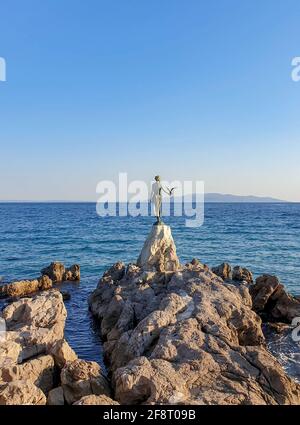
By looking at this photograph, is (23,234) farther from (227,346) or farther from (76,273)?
(227,346)

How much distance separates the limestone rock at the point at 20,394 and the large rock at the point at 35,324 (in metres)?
2.68

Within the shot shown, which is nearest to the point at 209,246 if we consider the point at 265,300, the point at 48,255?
the point at 48,255

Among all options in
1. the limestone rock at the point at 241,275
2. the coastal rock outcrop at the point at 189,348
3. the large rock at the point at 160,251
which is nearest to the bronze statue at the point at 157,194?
the large rock at the point at 160,251

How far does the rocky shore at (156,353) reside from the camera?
916 cm

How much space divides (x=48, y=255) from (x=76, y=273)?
13754mm

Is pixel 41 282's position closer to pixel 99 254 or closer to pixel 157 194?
pixel 157 194

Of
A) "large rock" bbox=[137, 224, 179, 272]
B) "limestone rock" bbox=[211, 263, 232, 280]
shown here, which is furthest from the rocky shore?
"limestone rock" bbox=[211, 263, 232, 280]

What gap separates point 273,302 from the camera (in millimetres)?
20828

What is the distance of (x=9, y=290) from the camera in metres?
24.8

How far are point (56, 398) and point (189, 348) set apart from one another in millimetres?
3701

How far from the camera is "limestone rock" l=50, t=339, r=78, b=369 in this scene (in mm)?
11234

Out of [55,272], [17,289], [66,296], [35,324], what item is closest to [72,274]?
[55,272]

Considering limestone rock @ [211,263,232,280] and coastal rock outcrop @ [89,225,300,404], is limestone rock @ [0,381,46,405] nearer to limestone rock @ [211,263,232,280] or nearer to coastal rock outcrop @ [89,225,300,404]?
coastal rock outcrop @ [89,225,300,404]

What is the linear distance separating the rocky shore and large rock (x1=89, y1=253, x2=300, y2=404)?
0.03m
